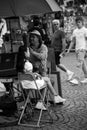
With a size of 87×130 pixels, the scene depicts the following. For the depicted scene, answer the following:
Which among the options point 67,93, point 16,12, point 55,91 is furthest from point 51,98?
point 16,12

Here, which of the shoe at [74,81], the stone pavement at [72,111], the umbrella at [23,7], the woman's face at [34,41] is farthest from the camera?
the shoe at [74,81]

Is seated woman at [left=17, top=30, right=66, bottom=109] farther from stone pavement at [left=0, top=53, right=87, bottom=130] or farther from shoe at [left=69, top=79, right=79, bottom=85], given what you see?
shoe at [left=69, top=79, right=79, bottom=85]

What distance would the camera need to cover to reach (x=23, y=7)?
6176mm

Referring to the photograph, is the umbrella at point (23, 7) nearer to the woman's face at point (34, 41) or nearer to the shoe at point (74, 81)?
the woman's face at point (34, 41)

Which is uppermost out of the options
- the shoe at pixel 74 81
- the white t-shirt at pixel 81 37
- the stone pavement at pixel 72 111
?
the white t-shirt at pixel 81 37

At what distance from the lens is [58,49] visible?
34.8 ft

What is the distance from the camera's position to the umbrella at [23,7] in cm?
606

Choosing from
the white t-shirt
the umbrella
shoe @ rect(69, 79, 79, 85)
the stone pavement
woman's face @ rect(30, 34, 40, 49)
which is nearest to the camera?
the umbrella

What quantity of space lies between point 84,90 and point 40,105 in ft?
8.23

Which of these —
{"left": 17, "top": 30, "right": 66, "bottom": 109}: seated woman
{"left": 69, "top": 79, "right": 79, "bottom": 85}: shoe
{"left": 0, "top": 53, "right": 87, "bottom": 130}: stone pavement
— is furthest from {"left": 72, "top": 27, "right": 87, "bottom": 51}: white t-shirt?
{"left": 17, "top": 30, "right": 66, "bottom": 109}: seated woman

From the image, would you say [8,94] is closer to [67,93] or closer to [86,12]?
[67,93]

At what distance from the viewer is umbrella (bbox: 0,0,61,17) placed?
239 inches

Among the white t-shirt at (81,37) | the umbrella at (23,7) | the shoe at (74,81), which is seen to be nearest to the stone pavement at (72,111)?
the shoe at (74,81)

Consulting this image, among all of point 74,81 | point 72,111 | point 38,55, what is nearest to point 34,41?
point 38,55
